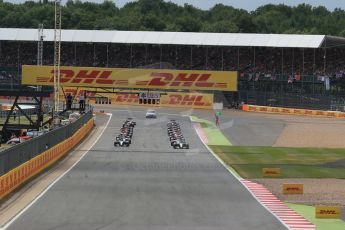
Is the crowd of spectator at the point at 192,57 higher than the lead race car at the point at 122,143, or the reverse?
the crowd of spectator at the point at 192,57

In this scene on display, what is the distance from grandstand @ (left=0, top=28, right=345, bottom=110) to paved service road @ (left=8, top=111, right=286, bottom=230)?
191 ft

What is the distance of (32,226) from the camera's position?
67.8 ft

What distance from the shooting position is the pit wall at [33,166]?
27.7 meters

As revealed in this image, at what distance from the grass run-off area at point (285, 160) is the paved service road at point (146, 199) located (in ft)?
5.99

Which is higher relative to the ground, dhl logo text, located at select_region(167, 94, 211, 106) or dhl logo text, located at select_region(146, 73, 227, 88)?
dhl logo text, located at select_region(146, 73, 227, 88)

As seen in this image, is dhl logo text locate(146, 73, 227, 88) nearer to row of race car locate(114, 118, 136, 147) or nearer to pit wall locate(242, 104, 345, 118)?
row of race car locate(114, 118, 136, 147)

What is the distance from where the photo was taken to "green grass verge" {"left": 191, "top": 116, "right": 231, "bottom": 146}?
6450 centimetres

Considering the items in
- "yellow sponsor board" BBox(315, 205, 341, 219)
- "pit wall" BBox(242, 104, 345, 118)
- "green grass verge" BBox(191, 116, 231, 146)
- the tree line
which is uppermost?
the tree line

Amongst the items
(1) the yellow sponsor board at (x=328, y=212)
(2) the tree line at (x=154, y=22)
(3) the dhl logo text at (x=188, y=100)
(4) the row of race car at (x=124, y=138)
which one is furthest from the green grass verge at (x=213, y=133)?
(2) the tree line at (x=154, y=22)

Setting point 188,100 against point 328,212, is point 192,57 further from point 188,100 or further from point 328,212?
point 328,212

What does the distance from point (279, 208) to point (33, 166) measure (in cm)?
1431

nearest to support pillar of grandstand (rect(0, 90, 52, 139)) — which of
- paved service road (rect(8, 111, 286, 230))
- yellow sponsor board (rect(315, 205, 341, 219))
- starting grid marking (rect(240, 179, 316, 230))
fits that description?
paved service road (rect(8, 111, 286, 230))

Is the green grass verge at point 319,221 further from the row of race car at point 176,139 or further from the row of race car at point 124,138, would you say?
the row of race car at point 124,138

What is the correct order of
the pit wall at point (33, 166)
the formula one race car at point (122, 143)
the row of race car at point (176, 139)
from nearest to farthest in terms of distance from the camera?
the pit wall at point (33, 166) < the row of race car at point (176, 139) < the formula one race car at point (122, 143)
